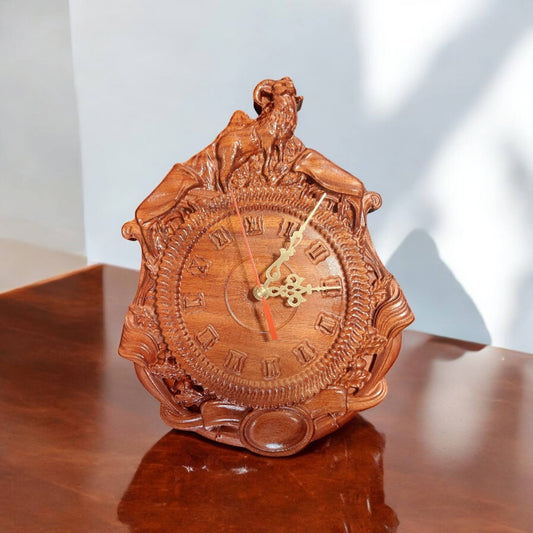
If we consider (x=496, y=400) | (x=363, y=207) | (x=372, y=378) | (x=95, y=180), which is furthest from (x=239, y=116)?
(x=95, y=180)

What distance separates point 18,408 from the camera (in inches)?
42.4

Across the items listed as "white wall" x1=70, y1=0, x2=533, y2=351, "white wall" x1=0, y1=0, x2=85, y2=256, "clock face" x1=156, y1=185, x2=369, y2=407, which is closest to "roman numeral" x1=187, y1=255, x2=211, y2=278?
"clock face" x1=156, y1=185, x2=369, y2=407

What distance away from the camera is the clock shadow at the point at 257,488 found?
0.80m

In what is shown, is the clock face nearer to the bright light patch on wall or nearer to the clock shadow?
the clock shadow

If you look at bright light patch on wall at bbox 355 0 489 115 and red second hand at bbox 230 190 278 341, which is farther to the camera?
bright light patch on wall at bbox 355 0 489 115

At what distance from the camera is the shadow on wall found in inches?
55.7

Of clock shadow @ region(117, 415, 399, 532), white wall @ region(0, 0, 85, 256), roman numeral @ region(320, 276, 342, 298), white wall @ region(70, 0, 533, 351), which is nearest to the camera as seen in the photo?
clock shadow @ region(117, 415, 399, 532)

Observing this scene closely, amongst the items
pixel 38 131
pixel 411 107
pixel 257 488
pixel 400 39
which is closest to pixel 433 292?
pixel 411 107

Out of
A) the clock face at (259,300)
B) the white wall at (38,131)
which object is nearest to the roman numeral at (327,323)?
the clock face at (259,300)

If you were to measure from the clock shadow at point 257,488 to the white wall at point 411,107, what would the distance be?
524 mm

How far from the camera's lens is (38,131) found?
1849 mm

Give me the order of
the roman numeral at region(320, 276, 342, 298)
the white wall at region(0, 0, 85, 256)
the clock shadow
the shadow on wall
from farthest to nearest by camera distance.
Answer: the white wall at region(0, 0, 85, 256) < the shadow on wall < the roman numeral at region(320, 276, 342, 298) < the clock shadow

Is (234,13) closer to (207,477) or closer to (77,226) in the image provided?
(77,226)

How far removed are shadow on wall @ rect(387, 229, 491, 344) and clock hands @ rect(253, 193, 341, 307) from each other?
0.58m
